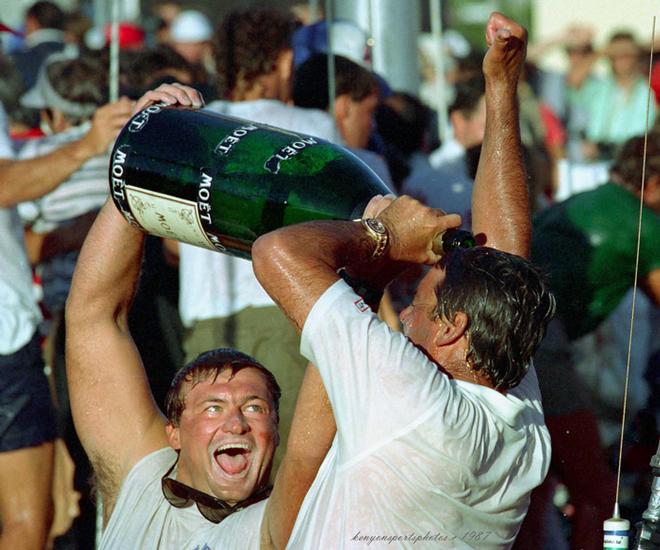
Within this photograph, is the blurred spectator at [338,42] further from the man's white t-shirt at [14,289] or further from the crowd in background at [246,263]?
the man's white t-shirt at [14,289]

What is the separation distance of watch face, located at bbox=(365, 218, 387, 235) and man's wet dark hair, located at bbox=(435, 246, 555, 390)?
15 centimetres

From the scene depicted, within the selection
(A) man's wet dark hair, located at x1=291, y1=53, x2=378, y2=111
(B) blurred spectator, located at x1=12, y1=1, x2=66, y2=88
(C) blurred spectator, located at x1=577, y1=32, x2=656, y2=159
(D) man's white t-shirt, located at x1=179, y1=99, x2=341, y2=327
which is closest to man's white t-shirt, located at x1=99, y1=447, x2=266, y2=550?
(D) man's white t-shirt, located at x1=179, y1=99, x2=341, y2=327

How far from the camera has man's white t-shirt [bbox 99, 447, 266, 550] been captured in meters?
3.26

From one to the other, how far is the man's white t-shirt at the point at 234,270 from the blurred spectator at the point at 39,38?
349cm

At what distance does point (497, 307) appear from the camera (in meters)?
2.79

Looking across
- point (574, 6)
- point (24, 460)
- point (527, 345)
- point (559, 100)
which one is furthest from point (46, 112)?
point (574, 6)

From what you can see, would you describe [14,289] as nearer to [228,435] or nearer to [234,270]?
[234,270]

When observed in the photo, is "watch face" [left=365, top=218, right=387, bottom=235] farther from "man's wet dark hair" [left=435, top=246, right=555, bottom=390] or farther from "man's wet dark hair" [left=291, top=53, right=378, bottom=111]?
"man's wet dark hair" [left=291, top=53, right=378, bottom=111]

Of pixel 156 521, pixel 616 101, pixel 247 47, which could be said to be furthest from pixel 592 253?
pixel 616 101

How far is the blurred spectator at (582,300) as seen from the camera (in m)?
5.01

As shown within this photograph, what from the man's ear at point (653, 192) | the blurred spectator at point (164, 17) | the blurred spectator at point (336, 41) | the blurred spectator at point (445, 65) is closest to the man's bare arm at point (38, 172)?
the blurred spectator at point (336, 41)

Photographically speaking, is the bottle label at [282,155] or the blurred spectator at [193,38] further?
the blurred spectator at [193,38]

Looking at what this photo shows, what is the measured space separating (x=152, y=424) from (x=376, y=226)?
43.9 inches

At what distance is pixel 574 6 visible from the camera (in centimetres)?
1184
